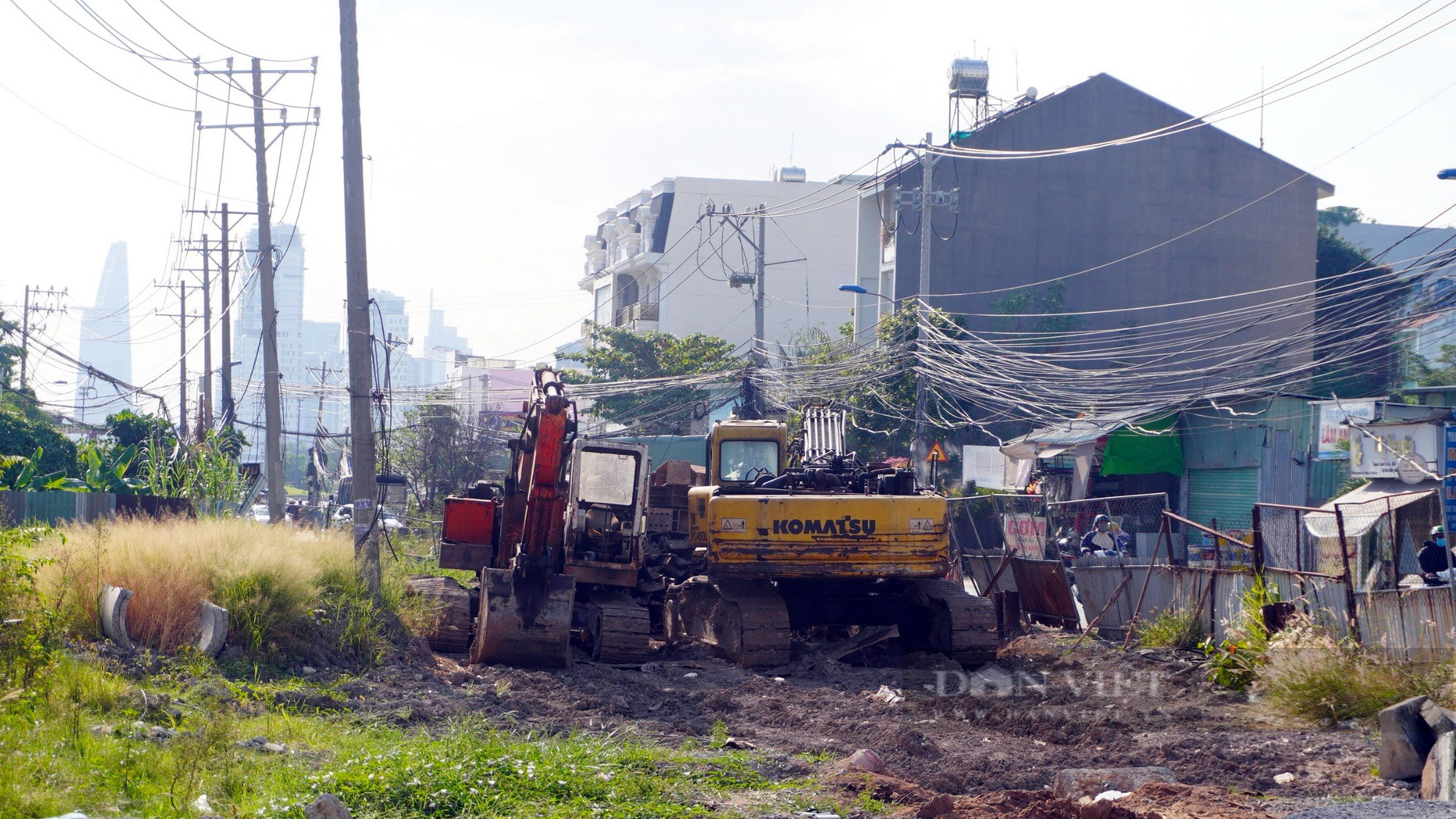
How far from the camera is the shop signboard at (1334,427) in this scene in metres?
20.8

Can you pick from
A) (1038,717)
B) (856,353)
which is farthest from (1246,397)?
(1038,717)

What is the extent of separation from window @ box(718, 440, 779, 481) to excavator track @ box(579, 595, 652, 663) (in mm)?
3007

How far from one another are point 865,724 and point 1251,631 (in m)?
4.46

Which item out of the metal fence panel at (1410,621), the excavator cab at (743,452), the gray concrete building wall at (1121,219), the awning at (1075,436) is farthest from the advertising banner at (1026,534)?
the gray concrete building wall at (1121,219)

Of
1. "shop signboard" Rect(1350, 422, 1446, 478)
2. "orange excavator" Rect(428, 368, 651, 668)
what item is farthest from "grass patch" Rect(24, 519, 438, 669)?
"shop signboard" Rect(1350, 422, 1446, 478)

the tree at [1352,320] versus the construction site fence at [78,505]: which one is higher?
the tree at [1352,320]

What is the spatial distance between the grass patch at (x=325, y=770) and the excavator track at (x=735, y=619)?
471cm

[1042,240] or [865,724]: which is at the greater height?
[1042,240]

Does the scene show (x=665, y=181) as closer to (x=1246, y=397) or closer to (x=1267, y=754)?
(x=1246, y=397)

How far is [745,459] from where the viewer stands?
53.9 feet

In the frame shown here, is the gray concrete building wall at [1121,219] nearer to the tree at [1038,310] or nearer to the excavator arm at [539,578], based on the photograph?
the tree at [1038,310]

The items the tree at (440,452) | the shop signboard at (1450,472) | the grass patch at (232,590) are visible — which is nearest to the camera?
the grass patch at (232,590)

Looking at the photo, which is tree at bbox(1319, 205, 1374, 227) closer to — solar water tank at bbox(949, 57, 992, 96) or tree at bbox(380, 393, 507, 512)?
solar water tank at bbox(949, 57, 992, 96)

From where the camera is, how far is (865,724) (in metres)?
10.0
